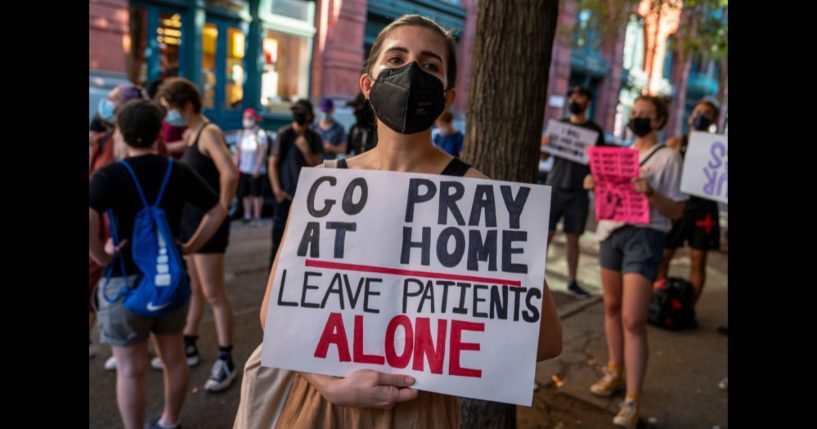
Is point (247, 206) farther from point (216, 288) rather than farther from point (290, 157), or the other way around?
point (216, 288)

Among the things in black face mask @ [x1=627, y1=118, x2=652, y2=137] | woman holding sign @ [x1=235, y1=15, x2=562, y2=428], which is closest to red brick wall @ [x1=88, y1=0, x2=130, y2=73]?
black face mask @ [x1=627, y1=118, x2=652, y2=137]

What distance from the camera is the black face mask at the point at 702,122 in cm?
554

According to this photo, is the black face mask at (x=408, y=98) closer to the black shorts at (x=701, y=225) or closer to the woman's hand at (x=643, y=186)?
the woman's hand at (x=643, y=186)

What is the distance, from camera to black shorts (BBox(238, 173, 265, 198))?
9.45m

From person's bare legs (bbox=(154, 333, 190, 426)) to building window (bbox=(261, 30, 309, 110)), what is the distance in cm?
983

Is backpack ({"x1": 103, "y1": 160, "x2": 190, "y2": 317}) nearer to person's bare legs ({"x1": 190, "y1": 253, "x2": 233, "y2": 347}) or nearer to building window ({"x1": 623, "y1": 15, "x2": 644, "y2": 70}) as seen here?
person's bare legs ({"x1": 190, "y1": 253, "x2": 233, "y2": 347})

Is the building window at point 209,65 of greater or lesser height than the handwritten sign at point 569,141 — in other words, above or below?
above

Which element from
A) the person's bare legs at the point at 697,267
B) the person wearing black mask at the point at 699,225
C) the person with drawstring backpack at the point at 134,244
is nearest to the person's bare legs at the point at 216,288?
the person with drawstring backpack at the point at 134,244

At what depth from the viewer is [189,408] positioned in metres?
3.68

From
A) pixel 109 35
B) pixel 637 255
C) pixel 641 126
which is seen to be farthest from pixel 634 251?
pixel 109 35

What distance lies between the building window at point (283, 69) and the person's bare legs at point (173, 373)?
32.3 feet

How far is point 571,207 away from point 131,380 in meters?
4.60
